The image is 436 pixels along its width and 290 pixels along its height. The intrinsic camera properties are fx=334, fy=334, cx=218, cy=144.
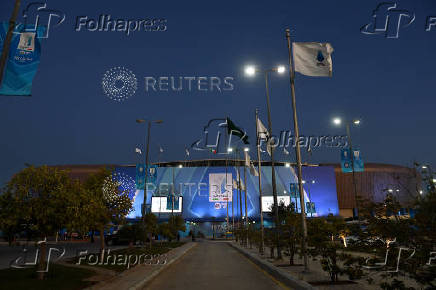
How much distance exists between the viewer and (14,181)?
37.4 feet

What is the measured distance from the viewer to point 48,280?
39.9 feet

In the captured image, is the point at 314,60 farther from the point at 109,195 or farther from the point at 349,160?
the point at 349,160

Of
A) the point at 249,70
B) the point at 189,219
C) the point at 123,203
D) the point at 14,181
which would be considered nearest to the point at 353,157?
the point at 249,70

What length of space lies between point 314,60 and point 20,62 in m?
11.7

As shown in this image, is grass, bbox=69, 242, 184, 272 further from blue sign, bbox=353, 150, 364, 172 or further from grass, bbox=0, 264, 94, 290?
blue sign, bbox=353, 150, 364, 172

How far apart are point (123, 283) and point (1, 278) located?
16.2 feet

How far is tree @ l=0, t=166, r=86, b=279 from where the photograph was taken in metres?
11.1

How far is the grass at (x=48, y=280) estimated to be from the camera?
35.6ft

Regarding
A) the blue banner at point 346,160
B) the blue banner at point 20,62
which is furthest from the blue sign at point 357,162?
the blue banner at point 20,62

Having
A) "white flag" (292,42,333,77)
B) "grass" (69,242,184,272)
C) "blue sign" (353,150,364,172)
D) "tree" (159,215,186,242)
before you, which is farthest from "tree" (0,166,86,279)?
Result: "tree" (159,215,186,242)

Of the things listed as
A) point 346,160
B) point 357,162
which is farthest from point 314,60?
point 357,162

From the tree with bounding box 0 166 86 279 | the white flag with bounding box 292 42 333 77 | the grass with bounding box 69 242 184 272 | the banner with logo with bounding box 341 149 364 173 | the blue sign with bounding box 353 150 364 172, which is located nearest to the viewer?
the tree with bounding box 0 166 86 279

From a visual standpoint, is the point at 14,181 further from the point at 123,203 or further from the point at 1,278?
the point at 123,203

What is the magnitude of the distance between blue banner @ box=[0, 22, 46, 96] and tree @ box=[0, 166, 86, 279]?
280 cm
